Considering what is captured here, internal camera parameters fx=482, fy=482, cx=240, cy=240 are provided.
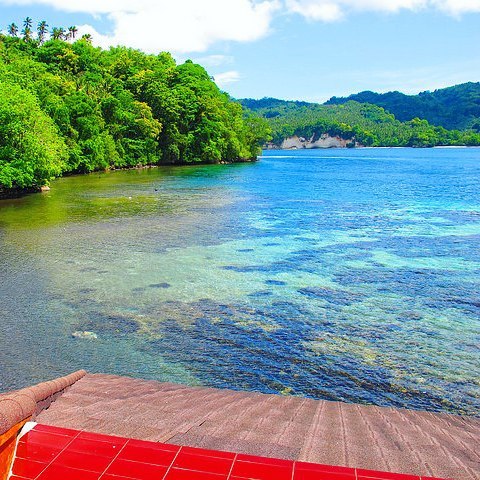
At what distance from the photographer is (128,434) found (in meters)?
5.07

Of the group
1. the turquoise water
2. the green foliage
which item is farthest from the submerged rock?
the green foliage

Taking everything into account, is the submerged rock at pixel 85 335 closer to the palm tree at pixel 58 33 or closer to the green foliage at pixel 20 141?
the green foliage at pixel 20 141

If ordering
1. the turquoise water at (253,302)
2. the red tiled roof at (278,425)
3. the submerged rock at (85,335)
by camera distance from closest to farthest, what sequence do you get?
the red tiled roof at (278,425) → the turquoise water at (253,302) → the submerged rock at (85,335)

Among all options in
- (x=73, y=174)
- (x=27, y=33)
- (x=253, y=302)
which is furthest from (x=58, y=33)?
(x=253, y=302)

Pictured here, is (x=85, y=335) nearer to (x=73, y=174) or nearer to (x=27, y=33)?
(x=73, y=174)

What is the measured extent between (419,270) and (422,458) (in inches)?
Result: 537

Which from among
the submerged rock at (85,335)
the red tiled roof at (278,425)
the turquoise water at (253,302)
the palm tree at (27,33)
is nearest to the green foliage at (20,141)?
the turquoise water at (253,302)

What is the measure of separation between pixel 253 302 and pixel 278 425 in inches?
316

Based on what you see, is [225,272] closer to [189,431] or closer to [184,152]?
[189,431]

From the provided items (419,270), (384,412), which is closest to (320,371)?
(384,412)

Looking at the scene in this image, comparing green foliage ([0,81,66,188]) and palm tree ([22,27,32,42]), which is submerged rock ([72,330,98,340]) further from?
palm tree ([22,27,32,42])

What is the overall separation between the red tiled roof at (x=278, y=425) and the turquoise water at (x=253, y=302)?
1.77 m

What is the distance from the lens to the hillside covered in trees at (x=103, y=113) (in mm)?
36344

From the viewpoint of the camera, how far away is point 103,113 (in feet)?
232
